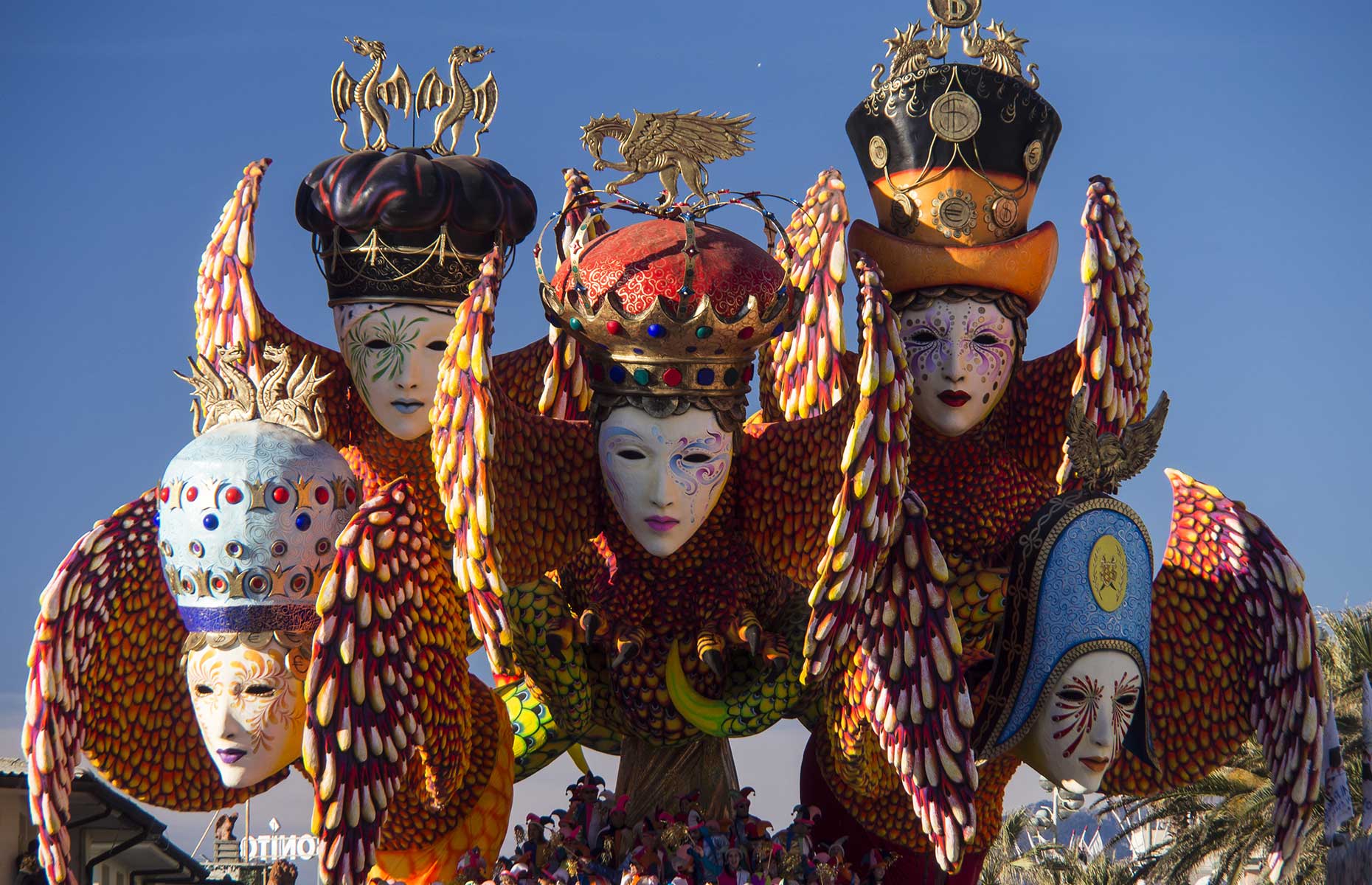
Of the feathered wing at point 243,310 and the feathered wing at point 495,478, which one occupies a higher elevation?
the feathered wing at point 243,310

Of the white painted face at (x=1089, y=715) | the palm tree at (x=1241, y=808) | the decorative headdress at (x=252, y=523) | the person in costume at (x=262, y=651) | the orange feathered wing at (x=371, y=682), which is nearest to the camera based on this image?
the orange feathered wing at (x=371, y=682)

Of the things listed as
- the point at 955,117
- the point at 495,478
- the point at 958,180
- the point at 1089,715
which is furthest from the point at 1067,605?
the point at 495,478

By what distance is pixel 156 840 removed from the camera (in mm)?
11281

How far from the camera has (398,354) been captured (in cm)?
824

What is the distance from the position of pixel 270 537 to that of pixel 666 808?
201 cm

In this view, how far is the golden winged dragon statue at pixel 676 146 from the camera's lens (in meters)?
7.70

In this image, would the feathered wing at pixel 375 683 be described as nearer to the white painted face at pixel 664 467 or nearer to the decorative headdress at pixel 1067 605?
the white painted face at pixel 664 467

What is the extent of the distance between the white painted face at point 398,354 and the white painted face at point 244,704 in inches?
51.2

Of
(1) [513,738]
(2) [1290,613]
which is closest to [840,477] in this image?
(1) [513,738]

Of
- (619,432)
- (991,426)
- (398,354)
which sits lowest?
(619,432)

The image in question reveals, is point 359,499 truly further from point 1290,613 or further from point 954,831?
point 1290,613

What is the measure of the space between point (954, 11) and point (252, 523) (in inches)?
162

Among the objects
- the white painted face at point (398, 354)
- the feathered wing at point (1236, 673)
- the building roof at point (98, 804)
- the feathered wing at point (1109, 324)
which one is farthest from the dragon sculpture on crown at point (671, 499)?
the building roof at point (98, 804)

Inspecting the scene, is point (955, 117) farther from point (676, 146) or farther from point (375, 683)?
point (375, 683)
